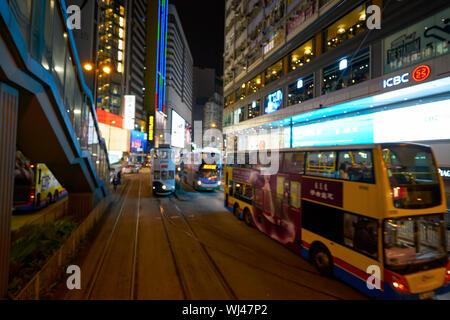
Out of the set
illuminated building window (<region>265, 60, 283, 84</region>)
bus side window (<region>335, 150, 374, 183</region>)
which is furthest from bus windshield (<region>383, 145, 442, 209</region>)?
illuminated building window (<region>265, 60, 283, 84</region>)

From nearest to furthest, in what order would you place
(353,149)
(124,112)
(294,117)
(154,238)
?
(353,149) < (154,238) < (294,117) < (124,112)

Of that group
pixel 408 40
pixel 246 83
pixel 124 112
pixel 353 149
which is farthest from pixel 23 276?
pixel 124 112

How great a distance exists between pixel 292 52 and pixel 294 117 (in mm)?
6621

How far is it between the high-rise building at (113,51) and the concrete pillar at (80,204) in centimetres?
4597

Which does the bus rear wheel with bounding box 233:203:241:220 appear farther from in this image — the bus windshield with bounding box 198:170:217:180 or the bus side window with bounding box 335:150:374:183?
the bus windshield with bounding box 198:170:217:180

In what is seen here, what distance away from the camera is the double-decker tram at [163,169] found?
1848 centimetres

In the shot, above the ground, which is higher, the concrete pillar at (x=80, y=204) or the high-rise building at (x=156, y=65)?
the high-rise building at (x=156, y=65)

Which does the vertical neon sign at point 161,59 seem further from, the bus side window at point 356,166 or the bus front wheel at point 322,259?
the bus side window at point 356,166

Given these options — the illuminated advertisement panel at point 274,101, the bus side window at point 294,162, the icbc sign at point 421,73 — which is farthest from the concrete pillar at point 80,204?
the illuminated advertisement panel at point 274,101

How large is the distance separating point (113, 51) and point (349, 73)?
55.2m

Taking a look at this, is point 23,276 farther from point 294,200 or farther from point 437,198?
point 437,198

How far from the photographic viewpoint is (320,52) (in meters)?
17.9

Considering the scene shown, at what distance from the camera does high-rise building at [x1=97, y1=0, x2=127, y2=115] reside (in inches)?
1994
